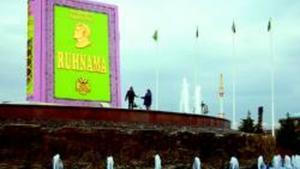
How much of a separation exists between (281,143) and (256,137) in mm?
14807

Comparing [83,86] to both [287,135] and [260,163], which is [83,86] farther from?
[287,135]

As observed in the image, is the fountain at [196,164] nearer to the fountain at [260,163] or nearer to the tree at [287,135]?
the fountain at [260,163]

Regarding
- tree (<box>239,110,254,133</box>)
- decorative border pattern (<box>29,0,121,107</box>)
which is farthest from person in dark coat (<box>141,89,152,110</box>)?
tree (<box>239,110,254,133</box>)

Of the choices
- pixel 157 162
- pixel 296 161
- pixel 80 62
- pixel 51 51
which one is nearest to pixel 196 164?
pixel 157 162

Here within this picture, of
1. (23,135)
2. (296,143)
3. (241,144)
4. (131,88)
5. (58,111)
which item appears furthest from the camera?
(296,143)

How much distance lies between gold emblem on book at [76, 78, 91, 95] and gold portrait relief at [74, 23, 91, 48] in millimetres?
1291

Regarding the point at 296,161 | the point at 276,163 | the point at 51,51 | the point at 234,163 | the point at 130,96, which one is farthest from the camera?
the point at 296,161

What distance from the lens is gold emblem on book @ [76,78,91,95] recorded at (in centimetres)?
2427

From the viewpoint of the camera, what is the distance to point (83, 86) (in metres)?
24.4

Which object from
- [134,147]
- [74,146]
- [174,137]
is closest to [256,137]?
[174,137]

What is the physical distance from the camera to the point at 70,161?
16.8 m

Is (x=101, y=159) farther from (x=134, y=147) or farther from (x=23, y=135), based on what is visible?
(x=23, y=135)

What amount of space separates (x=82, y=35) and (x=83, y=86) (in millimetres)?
1916

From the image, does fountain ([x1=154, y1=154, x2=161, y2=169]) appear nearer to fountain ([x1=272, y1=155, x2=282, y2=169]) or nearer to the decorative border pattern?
fountain ([x1=272, y1=155, x2=282, y2=169])
